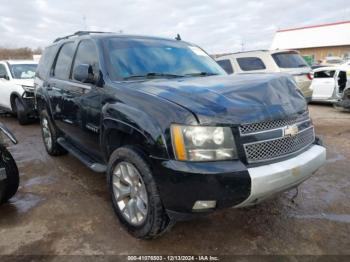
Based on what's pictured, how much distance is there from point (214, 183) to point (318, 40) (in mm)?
47479

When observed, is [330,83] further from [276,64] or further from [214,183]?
[214,183]

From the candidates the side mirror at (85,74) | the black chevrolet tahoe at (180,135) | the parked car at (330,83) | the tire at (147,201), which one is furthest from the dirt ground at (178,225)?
the parked car at (330,83)

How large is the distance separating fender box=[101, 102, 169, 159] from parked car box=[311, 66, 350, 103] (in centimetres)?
913

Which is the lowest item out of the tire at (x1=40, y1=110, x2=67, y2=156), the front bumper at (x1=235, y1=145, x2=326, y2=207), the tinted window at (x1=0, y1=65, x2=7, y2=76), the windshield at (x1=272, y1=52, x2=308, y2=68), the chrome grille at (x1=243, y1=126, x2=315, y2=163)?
the tire at (x1=40, y1=110, x2=67, y2=156)

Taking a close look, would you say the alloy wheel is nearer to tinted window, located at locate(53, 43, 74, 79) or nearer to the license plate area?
the license plate area

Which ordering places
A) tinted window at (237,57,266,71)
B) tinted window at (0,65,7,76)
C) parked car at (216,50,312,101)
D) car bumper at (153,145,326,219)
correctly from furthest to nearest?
tinted window at (0,65,7,76) → tinted window at (237,57,266,71) → parked car at (216,50,312,101) → car bumper at (153,145,326,219)

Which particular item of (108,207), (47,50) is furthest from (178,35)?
(108,207)

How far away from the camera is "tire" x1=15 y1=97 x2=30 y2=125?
834cm

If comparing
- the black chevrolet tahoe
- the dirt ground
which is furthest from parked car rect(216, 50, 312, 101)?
the black chevrolet tahoe

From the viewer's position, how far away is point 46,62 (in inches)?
215

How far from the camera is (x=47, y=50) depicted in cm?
561

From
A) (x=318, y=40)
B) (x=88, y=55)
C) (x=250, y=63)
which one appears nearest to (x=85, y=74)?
(x=88, y=55)

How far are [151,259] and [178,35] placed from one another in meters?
3.40

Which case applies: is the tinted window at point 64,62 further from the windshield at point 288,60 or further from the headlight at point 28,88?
the windshield at point 288,60
